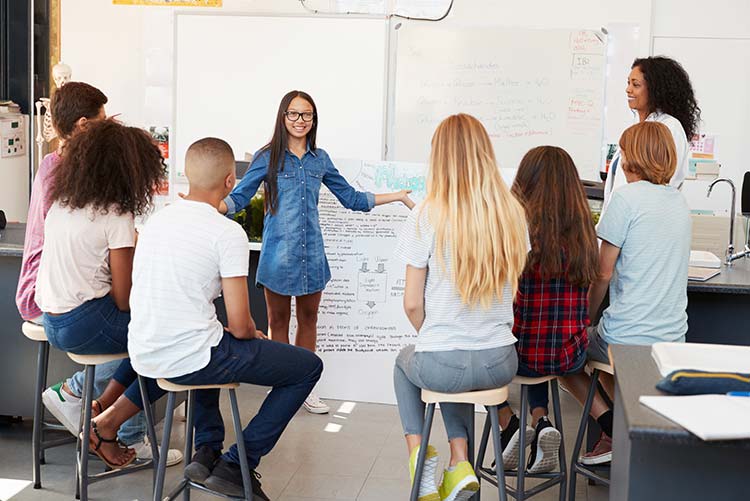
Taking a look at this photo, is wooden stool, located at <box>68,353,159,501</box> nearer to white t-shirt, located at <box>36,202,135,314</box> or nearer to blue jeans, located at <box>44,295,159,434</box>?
blue jeans, located at <box>44,295,159,434</box>

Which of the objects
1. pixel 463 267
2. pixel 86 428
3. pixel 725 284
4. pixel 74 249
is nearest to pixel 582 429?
pixel 725 284

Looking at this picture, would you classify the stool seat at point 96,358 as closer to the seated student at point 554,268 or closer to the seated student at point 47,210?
the seated student at point 47,210

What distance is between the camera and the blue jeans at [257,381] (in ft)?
9.11

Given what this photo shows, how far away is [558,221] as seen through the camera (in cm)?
288

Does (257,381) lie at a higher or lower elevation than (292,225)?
lower

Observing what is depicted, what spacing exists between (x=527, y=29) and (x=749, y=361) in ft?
15.9

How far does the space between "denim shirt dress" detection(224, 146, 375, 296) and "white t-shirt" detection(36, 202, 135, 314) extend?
0.97 meters

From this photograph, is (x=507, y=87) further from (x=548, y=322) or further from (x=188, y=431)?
(x=188, y=431)

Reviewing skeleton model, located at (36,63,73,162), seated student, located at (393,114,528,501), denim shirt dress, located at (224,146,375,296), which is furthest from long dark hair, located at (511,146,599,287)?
skeleton model, located at (36,63,73,162)

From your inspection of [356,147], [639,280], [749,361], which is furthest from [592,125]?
[749,361]

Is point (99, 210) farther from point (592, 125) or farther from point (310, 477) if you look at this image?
point (592, 125)

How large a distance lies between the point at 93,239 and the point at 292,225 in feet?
3.73

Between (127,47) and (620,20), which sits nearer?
(620,20)

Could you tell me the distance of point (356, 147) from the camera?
6.49 meters
